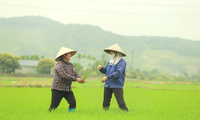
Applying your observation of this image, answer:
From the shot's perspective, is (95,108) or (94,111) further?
(95,108)

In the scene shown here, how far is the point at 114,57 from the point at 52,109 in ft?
7.57

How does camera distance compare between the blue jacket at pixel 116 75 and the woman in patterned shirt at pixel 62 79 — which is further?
the blue jacket at pixel 116 75

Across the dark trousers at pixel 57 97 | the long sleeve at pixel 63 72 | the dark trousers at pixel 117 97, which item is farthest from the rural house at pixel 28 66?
the long sleeve at pixel 63 72

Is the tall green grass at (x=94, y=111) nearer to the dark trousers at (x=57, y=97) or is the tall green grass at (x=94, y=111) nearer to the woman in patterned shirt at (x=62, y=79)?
the dark trousers at (x=57, y=97)

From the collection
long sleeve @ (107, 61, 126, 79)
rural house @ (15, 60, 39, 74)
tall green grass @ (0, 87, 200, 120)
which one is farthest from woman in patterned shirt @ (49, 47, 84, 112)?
rural house @ (15, 60, 39, 74)

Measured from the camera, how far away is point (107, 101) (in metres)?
6.48

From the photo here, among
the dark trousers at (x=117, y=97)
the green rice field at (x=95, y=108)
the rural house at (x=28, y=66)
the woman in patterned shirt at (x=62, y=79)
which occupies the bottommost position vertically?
the rural house at (x=28, y=66)

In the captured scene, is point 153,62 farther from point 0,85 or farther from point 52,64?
point 0,85

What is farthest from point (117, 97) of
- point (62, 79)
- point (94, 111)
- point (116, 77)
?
point (62, 79)

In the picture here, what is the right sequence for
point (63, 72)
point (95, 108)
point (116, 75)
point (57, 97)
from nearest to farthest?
1. point (63, 72)
2. point (57, 97)
3. point (116, 75)
4. point (95, 108)

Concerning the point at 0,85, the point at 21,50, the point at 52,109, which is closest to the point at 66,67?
the point at 52,109

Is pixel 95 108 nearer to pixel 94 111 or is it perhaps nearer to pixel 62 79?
pixel 94 111

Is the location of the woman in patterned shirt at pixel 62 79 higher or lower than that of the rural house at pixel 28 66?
higher

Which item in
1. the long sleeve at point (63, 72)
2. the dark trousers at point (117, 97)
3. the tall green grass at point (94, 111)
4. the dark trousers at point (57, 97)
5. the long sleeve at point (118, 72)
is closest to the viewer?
the tall green grass at point (94, 111)
